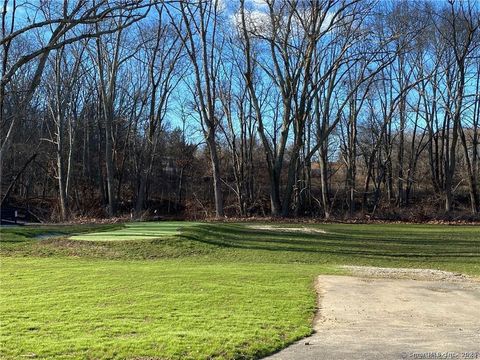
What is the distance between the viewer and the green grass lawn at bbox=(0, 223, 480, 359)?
569 cm

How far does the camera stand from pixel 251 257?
17.2m

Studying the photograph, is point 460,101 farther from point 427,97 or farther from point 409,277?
point 409,277

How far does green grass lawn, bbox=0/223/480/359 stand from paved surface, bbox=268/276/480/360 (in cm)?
40

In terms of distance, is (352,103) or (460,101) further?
(352,103)

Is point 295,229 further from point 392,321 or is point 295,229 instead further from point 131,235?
point 392,321

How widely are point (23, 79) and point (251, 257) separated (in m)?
28.5

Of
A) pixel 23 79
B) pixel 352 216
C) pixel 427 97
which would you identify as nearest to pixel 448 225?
pixel 352 216

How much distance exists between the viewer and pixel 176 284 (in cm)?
1019

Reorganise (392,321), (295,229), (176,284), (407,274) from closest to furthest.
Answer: (392,321), (176,284), (407,274), (295,229)

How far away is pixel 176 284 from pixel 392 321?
4.38 meters

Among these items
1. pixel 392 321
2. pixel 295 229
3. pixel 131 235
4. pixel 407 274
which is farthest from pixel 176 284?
pixel 295 229

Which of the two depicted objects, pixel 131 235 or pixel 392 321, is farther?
pixel 131 235

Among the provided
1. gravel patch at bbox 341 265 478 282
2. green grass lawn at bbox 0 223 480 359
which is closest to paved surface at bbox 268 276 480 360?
green grass lawn at bbox 0 223 480 359

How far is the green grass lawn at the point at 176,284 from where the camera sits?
18.7 feet
